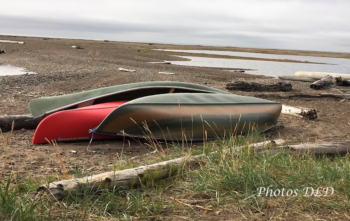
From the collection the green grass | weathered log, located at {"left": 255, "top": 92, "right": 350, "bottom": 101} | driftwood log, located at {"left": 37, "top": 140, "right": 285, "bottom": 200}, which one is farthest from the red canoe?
weathered log, located at {"left": 255, "top": 92, "right": 350, "bottom": 101}

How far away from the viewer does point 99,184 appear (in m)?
2.66

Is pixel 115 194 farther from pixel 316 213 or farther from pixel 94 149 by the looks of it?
pixel 94 149

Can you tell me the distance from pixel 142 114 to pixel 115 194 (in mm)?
2037

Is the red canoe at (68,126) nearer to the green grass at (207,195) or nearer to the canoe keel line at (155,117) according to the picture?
the canoe keel line at (155,117)

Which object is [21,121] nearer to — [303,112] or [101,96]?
[101,96]

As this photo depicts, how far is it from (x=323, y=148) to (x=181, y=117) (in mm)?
1918

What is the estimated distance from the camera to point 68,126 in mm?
4723

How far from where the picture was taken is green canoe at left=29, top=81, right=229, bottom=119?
17.6 feet

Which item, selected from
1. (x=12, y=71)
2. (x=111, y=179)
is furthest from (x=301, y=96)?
(x=12, y=71)

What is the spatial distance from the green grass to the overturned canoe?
1.41m

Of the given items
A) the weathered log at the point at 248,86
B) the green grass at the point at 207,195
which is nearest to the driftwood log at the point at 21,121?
the green grass at the point at 207,195

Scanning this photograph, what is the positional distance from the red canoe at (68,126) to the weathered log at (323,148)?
2.57 m

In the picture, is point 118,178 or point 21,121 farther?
point 21,121

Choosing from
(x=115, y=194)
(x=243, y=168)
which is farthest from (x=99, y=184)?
(x=243, y=168)
